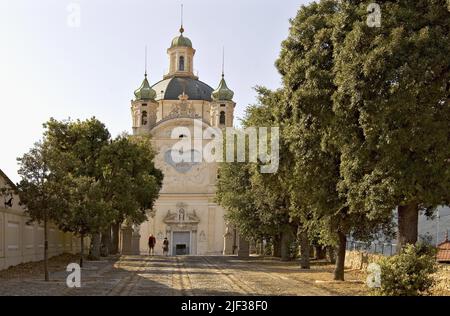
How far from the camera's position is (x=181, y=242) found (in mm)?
74312

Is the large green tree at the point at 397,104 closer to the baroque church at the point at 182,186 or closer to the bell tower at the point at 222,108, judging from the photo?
the baroque church at the point at 182,186

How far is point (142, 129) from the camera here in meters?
78.1

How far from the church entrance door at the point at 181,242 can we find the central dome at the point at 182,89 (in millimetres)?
16754

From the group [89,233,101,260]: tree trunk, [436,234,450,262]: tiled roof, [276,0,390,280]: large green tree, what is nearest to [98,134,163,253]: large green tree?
[89,233,101,260]: tree trunk

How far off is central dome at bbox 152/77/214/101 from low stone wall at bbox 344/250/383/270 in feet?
162

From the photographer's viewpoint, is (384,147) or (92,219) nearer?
(384,147)

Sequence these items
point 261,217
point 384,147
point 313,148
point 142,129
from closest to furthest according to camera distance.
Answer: point 384,147, point 313,148, point 261,217, point 142,129

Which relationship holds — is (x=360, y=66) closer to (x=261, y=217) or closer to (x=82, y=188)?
(x=82, y=188)

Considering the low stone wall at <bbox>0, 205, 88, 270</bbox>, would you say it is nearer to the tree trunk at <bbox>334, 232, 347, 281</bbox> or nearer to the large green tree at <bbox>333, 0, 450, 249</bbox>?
the tree trunk at <bbox>334, 232, 347, 281</bbox>

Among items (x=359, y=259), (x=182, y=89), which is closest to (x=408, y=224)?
(x=359, y=259)
